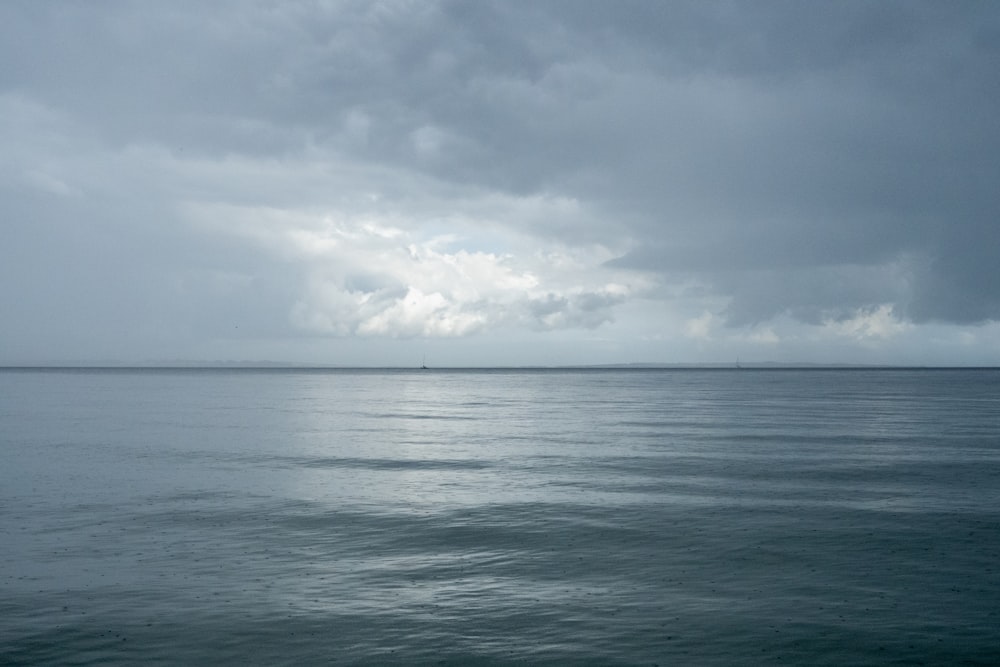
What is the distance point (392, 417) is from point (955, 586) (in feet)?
286

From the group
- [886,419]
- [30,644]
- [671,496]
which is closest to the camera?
[30,644]

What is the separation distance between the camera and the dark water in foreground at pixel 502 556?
20.0 meters

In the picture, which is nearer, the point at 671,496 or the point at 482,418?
the point at 671,496

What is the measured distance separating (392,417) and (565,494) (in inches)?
2654

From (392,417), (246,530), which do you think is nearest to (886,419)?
(392,417)

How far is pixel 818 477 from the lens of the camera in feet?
154

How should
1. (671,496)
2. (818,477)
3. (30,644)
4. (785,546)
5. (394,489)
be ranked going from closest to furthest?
(30,644)
(785,546)
(671,496)
(394,489)
(818,477)

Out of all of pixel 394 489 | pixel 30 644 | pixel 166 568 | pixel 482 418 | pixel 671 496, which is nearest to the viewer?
pixel 30 644

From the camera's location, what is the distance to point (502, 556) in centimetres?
2852

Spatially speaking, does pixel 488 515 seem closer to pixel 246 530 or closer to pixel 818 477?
pixel 246 530

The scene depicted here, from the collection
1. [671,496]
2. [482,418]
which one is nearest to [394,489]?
[671,496]

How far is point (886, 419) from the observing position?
9538 centimetres

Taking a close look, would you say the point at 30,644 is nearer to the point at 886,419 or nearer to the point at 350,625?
the point at 350,625

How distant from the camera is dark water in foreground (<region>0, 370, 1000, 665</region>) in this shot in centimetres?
1998
